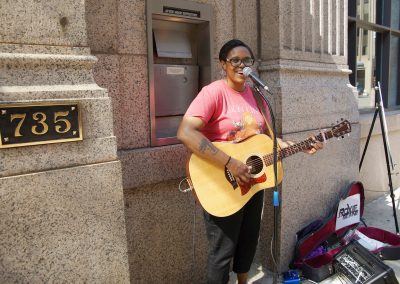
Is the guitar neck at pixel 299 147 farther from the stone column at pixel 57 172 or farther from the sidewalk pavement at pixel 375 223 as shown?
the sidewalk pavement at pixel 375 223

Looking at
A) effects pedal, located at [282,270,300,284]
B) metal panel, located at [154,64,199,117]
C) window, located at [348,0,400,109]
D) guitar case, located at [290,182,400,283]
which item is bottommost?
effects pedal, located at [282,270,300,284]

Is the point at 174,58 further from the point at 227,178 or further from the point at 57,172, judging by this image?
the point at 57,172

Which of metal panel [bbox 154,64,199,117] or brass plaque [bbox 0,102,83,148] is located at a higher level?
metal panel [bbox 154,64,199,117]

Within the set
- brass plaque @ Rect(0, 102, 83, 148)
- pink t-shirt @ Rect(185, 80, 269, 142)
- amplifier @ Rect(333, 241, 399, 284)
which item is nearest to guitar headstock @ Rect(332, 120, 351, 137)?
pink t-shirt @ Rect(185, 80, 269, 142)

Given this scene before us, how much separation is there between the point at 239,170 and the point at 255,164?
0.22 m

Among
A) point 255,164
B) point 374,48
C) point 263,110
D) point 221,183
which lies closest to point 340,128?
point 263,110

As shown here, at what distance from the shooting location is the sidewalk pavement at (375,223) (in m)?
3.32

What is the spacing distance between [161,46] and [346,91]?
2342 millimetres

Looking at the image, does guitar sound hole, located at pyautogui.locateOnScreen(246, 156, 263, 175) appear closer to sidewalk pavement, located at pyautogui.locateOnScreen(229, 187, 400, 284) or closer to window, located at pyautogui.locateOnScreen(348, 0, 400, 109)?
sidewalk pavement, located at pyautogui.locateOnScreen(229, 187, 400, 284)

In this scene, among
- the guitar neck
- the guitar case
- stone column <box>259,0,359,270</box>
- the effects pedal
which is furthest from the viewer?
stone column <box>259,0,359,270</box>

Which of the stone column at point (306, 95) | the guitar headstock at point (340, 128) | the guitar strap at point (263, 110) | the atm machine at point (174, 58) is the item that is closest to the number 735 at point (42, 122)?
the atm machine at point (174, 58)

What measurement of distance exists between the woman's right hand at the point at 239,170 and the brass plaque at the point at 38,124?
915 mm

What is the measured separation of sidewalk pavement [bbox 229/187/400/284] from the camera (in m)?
3.32

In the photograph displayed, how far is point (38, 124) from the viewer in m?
1.81
